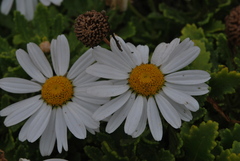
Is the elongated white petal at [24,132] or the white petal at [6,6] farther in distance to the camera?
the white petal at [6,6]

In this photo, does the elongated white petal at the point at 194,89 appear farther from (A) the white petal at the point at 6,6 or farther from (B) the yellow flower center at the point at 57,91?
(A) the white petal at the point at 6,6

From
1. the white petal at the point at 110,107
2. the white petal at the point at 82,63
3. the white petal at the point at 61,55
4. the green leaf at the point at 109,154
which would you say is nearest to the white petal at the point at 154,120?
the white petal at the point at 110,107

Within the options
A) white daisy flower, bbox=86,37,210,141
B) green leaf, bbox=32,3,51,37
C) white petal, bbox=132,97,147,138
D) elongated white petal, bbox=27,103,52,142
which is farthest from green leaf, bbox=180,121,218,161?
green leaf, bbox=32,3,51,37

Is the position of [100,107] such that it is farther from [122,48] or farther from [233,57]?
[233,57]

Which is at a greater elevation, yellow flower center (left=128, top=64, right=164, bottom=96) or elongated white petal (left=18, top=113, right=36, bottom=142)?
yellow flower center (left=128, top=64, right=164, bottom=96)

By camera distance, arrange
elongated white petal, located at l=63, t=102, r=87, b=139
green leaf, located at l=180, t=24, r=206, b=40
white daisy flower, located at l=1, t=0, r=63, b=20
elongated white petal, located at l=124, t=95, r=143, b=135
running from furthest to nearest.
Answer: white daisy flower, located at l=1, t=0, r=63, b=20 < green leaf, located at l=180, t=24, r=206, b=40 < elongated white petal, located at l=63, t=102, r=87, b=139 < elongated white petal, located at l=124, t=95, r=143, b=135

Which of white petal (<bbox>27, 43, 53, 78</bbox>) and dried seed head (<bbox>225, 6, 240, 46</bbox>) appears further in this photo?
dried seed head (<bbox>225, 6, 240, 46</bbox>)

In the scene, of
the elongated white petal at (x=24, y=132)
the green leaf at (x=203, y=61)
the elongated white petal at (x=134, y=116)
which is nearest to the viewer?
the elongated white petal at (x=134, y=116)

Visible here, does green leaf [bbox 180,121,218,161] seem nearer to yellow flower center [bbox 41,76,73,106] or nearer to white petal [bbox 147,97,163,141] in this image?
white petal [bbox 147,97,163,141]
